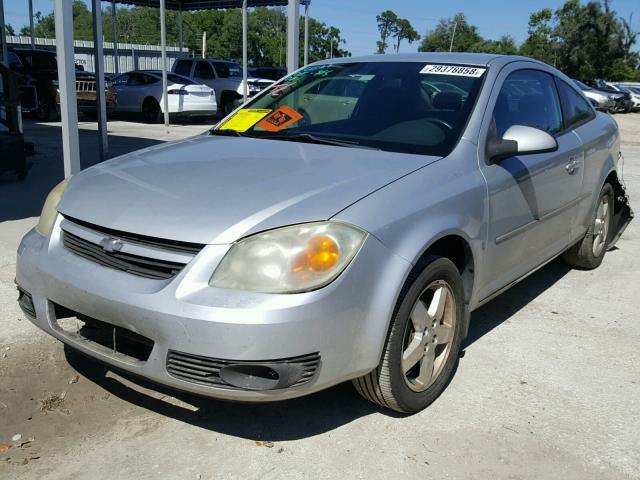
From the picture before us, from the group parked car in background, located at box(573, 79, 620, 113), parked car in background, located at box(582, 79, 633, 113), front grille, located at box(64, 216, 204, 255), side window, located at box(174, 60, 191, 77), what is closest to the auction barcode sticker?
front grille, located at box(64, 216, 204, 255)

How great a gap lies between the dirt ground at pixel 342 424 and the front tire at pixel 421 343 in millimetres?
137

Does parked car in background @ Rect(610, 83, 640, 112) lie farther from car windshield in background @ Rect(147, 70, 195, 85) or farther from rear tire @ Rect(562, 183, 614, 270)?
rear tire @ Rect(562, 183, 614, 270)

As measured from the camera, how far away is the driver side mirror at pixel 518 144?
10.9ft

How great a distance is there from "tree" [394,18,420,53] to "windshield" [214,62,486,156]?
12090cm

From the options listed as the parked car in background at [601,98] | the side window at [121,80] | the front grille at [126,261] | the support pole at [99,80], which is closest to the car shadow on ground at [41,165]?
the support pole at [99,80]

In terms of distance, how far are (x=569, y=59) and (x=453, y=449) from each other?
61560mm

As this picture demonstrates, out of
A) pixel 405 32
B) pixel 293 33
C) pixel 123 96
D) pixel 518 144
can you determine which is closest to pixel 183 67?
pixel 123 96

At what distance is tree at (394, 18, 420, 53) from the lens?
123 m

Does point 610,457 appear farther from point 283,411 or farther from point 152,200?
point 152,200

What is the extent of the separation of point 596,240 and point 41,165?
7320mm

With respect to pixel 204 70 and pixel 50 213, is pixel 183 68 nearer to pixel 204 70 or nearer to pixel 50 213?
pixel 204 70

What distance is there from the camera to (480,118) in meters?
3.39

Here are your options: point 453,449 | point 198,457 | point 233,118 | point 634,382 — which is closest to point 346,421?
point 453,449

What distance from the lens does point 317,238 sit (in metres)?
2.46
